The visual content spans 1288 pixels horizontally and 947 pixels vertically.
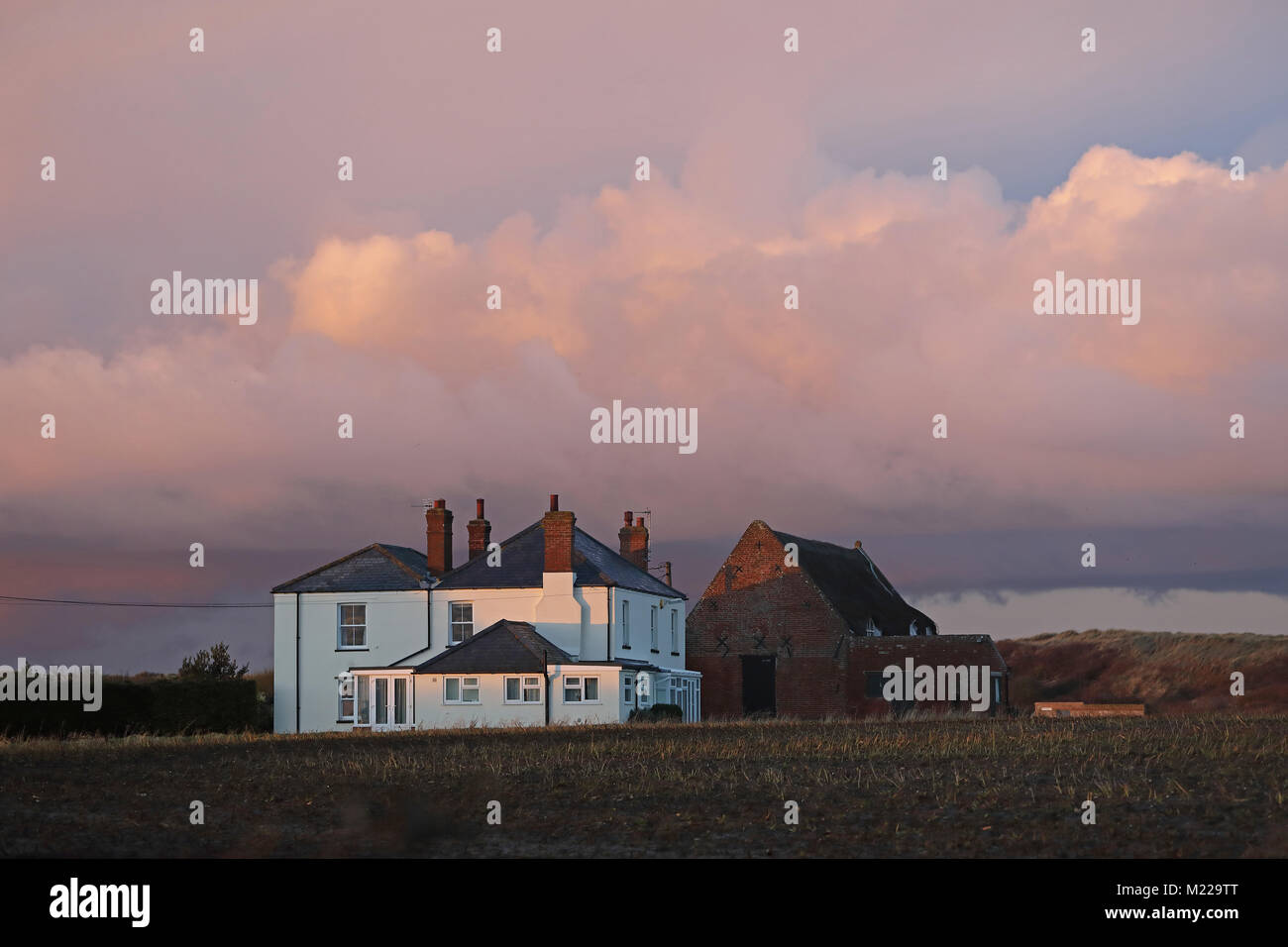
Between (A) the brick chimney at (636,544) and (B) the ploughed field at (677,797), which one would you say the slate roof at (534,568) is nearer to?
(A) the brick chimney at (636,544)

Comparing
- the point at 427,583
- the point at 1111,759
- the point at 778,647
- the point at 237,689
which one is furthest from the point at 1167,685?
the point at 1111,759

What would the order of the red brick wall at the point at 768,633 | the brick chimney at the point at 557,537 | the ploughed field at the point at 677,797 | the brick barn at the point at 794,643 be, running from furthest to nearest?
the red brick wall at the point at 768,633 → the brick barn at the point at 794,643 → the brick chimney at the point at 557,537 → the ploughed field at the point at 677,797

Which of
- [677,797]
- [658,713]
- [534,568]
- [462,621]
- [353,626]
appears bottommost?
[677,797]

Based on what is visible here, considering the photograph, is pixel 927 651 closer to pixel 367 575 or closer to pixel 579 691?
pixel 579 691

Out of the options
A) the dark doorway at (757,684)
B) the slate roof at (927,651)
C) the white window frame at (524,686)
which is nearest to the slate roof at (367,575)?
the white window frame at (524,686)

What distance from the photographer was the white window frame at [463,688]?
56750mm

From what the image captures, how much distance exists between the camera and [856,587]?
71.9 meters

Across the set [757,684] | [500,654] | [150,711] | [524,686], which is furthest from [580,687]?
[150,711]

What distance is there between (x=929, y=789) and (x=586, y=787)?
19.1ft

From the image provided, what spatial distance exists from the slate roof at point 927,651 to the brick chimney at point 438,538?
18.6m

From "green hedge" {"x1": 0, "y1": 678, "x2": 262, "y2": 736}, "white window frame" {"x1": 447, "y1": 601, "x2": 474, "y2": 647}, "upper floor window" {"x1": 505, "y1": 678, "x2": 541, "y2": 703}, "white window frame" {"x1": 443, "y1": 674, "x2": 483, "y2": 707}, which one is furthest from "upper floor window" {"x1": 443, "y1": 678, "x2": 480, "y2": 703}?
"green hedge" {"x1": 0, "y1": 678, "x2": 262, "y2": 736}

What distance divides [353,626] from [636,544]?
14331 millimetres
